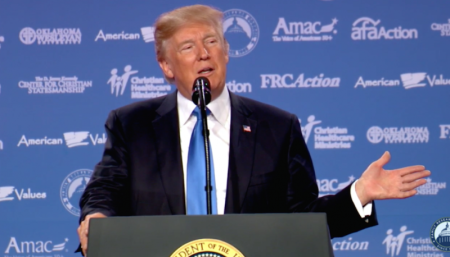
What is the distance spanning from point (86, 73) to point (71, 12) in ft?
1.54

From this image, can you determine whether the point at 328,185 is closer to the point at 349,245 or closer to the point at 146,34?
the point at 349,245

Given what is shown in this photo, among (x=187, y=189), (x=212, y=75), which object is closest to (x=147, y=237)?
(x=187, y=189)

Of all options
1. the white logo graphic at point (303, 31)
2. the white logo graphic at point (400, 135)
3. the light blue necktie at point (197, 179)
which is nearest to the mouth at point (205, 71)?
the light blue necktie at point (197, 179)

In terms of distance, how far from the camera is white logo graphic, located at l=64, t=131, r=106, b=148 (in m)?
4.66

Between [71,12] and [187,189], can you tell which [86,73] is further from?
[187,189]

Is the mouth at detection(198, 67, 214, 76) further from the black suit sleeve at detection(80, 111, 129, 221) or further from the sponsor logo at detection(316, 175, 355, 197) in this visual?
the sponsor logo at detection(316, 175, 355, 197)

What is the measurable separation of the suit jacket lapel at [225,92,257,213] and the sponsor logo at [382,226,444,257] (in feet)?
8.06

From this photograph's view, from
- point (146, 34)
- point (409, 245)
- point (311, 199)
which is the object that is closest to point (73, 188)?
point (146, 34)

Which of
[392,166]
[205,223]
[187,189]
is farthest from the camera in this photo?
[392,166]

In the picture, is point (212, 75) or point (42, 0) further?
point (42, 0)

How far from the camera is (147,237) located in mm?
1557

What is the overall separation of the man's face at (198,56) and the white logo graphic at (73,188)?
2.39 metres

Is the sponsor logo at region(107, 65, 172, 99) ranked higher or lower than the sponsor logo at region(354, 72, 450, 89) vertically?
higher

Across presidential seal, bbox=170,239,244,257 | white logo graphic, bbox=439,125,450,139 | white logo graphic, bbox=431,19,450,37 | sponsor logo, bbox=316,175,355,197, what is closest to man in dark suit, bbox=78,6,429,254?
presidential seal, bbox=170,239,244,257
